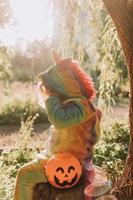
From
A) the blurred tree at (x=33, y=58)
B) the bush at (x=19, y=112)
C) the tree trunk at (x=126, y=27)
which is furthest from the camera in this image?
the blurred tree at (x=33, y=58)

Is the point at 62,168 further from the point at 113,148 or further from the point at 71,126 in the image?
the point at 113,148

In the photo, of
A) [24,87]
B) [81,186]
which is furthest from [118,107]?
[81,186]

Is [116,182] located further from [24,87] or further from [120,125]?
[24,87]

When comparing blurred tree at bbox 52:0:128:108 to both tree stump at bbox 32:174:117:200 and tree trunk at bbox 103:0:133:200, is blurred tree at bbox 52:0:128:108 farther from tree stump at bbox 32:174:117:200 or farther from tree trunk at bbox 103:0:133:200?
tree stump at bbox 32:174:117:200

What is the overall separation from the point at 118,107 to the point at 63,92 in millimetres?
11133

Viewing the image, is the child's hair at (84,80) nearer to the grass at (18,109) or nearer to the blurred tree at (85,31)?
the blurred tree at (85,31)

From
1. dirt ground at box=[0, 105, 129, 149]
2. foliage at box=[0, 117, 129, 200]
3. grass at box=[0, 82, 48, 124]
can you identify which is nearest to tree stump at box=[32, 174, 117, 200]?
foliage at box=[0, 117, 129, 200]

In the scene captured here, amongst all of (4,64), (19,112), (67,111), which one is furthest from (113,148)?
(19,112)

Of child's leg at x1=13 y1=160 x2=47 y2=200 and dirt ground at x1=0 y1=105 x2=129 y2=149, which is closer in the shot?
child's leg at x1=13 y1=160 x2=47 y2=200

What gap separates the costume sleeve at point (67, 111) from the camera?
3.44 metres

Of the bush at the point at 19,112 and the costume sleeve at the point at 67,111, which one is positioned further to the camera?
the bush at the point at 19,112

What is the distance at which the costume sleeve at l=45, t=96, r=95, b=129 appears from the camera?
3436 mm

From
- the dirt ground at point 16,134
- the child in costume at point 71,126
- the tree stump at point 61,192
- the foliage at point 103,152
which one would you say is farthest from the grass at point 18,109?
the child in costume at point 71,126

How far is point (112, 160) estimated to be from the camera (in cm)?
689
